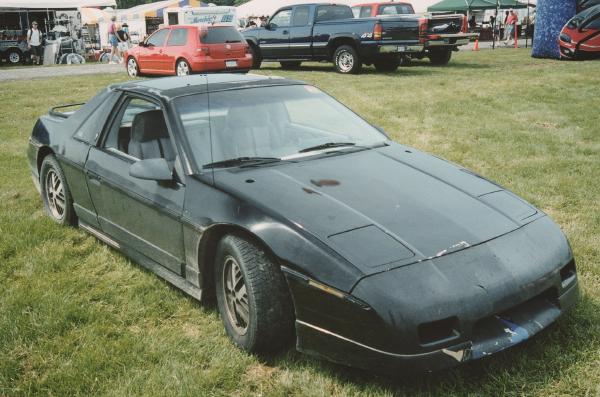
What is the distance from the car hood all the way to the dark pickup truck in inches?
433

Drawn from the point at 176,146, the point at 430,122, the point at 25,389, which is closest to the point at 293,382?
the point at 25,389

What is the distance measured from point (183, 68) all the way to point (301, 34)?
10.3 ft

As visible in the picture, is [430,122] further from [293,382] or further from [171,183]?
[293,382]

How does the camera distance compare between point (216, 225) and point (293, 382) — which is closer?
point (293, 382)

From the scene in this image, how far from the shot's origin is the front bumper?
7.82 ft

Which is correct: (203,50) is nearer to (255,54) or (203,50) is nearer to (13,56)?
(255,54)

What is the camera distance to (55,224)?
480 centimetres

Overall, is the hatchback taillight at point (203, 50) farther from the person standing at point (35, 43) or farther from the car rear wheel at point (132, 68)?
the person standing at point (35, 43)

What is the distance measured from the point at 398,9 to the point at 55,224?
48.7 feet

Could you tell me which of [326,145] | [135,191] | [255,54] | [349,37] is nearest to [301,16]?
[255,54]

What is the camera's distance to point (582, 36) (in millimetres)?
15578

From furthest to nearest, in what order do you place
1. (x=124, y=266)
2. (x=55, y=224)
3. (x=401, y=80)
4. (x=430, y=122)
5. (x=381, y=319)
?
(x=401, y=80) < (x=430, y=122) < (x=55, y=224) < (x=124, y=266) < (x=381, y=319)

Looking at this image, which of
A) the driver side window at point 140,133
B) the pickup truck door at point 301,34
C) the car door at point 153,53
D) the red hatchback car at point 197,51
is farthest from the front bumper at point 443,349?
the car door at point 153,53

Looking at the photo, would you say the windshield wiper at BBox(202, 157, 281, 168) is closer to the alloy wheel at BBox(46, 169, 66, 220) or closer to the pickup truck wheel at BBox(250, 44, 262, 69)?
the alloy wheel at BBox(46, 169, 66, 220)
